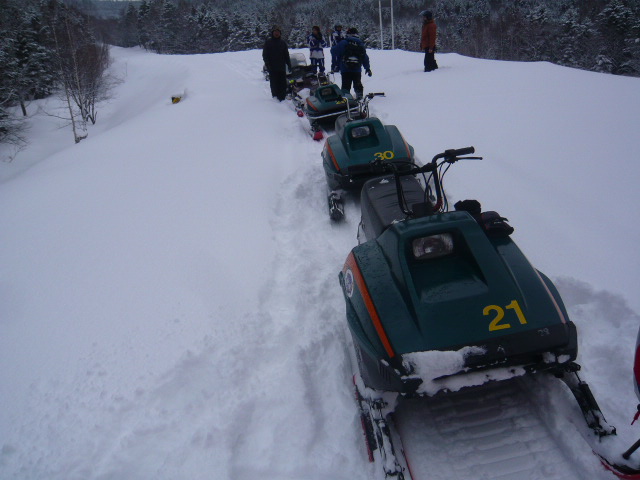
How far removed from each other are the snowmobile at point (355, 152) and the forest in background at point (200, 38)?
1777 centimetres

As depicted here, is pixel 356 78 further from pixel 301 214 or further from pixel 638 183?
pixel 638 183

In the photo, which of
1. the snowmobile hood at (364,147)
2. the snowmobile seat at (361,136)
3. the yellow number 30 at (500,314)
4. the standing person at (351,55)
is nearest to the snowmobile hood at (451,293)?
the yellow number 30 at (500,314)

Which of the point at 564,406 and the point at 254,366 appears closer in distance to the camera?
the point at 564,406

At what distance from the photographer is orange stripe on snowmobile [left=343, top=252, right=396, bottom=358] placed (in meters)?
1.73

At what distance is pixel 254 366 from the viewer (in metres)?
2.48

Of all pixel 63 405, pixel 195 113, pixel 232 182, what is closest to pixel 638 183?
pixel 232 182

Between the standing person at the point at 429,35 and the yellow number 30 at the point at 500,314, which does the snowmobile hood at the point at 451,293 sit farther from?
the standing person at the point at 429,35

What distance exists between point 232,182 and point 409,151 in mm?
2093

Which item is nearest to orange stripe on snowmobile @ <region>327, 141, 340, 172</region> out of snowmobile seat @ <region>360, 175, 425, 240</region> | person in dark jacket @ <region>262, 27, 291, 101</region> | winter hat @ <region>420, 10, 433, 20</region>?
snowmobile seat @ <region>360, 175, 425, 240</region>

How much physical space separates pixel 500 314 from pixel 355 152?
2.74 m

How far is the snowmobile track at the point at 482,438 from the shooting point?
5.90 feet

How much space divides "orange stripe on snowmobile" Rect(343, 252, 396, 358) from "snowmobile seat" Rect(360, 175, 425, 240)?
23.7 inches

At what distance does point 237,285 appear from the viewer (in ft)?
10.3

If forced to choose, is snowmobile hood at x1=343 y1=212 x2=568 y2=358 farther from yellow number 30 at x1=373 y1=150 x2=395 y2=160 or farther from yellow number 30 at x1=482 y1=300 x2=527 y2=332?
yellow number 30 at x1=373 y1=150 x2=395 y2=160
